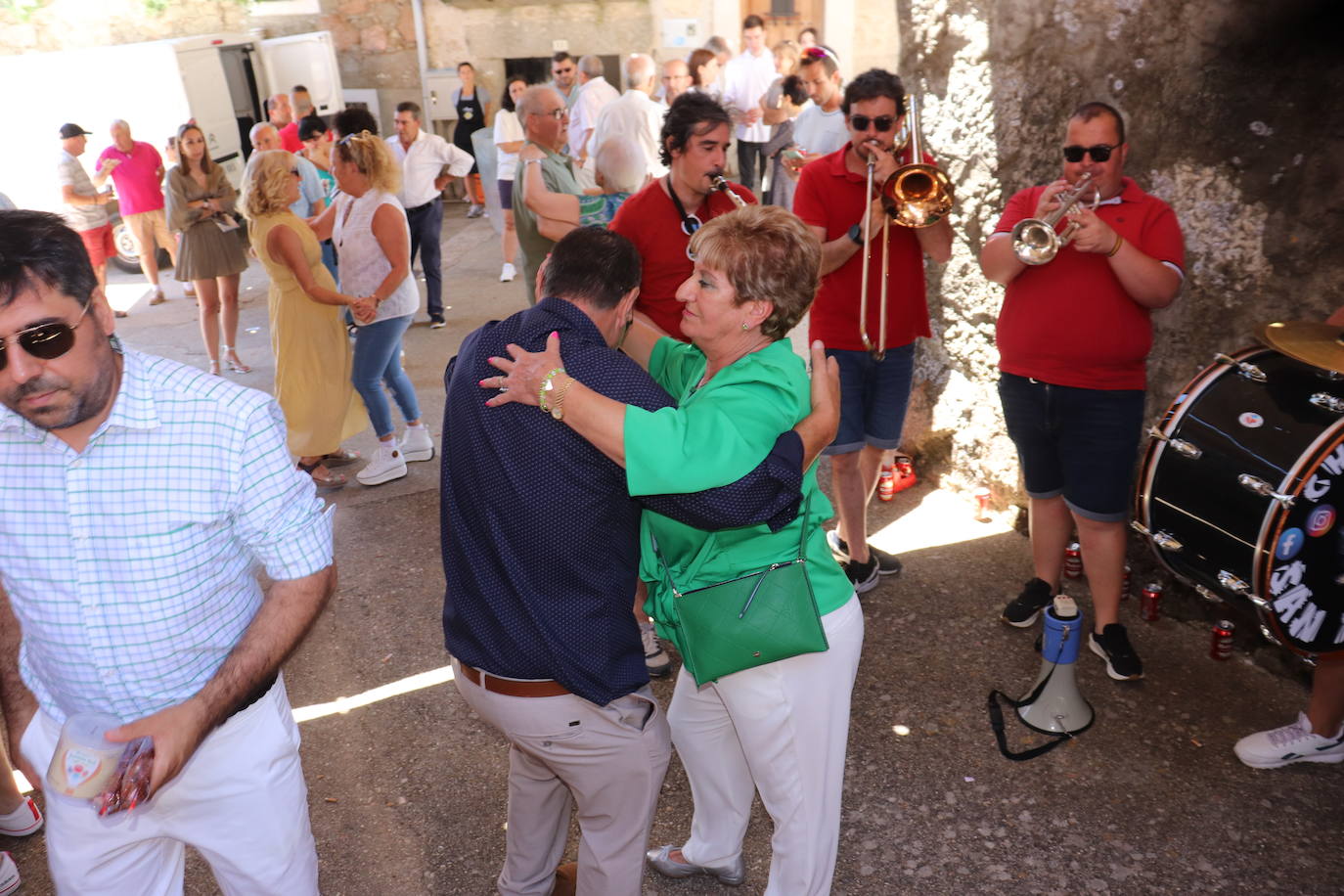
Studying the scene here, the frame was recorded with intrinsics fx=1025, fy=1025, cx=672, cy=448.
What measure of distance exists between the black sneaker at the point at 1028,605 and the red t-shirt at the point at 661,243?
67.5 inches

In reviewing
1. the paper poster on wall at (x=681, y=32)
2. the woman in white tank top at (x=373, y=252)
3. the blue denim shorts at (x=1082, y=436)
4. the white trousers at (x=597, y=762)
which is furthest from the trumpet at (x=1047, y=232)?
the paper poster on wall at (x=681, y=32)

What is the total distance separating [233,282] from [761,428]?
6450 mm

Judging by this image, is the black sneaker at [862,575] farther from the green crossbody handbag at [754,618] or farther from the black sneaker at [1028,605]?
the green crossbody handbag at [754,618]

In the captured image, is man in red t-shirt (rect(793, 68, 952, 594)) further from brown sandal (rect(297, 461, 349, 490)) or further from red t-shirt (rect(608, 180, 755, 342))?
brown sandal (rect(297, 461, 349, 490))

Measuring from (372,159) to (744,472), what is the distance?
3883 mm

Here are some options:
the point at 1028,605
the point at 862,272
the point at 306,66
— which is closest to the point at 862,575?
the point at 1028,605

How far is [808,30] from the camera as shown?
40.4 feet

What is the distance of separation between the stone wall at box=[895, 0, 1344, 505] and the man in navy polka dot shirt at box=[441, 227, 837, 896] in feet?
7.54

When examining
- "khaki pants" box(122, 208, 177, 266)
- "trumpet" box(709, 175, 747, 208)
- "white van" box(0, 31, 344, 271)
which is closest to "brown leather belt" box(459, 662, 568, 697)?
"trumpet" box(709, 175, 747, 208)

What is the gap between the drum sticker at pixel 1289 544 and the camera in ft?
8.84

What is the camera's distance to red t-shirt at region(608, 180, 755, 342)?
393cm

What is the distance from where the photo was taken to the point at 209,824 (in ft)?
6.70

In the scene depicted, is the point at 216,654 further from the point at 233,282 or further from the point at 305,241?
the point at 233,282

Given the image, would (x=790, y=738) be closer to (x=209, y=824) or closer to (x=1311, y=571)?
(x=209, y=824)
